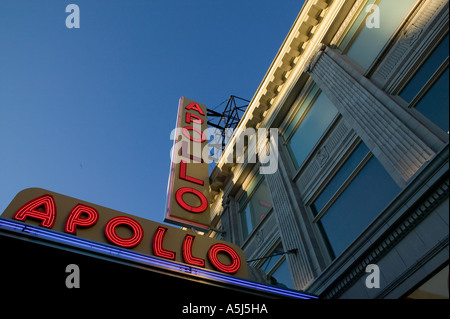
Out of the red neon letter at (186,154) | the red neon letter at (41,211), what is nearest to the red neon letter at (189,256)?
the red neon letter at (41,211)

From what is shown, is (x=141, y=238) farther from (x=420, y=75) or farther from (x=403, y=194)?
(x=420, y=75)

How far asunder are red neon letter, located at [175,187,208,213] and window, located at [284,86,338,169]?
4.56 metres

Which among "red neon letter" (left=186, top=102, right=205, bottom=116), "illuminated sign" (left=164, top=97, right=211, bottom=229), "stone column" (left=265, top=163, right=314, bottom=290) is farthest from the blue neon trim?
"red neon letter" (left=186, top=102, right=205, bottom=116)

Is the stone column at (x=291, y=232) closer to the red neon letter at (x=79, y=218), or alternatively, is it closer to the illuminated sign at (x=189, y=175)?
the illuminated sign at (x=189, y=175)

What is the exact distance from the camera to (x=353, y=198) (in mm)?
10219

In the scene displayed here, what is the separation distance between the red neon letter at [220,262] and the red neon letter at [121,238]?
1.83m

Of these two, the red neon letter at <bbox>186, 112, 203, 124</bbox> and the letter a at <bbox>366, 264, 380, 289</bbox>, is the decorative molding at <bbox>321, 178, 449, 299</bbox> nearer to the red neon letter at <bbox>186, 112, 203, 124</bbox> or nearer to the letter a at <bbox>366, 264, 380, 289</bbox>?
the letter a at <bbox>366, 264, 380, 289</bbox>

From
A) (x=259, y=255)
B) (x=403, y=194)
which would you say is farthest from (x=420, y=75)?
(x=259, y=255)

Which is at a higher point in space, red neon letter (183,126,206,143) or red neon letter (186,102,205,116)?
red neon letter (186,102,205,116)

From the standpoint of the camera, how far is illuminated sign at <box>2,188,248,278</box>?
24.2 feet

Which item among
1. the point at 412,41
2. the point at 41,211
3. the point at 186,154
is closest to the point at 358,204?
the point at 412,41

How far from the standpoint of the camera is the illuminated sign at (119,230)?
736cm

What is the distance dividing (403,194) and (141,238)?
19.8 feet

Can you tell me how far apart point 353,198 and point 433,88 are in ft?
12.2
